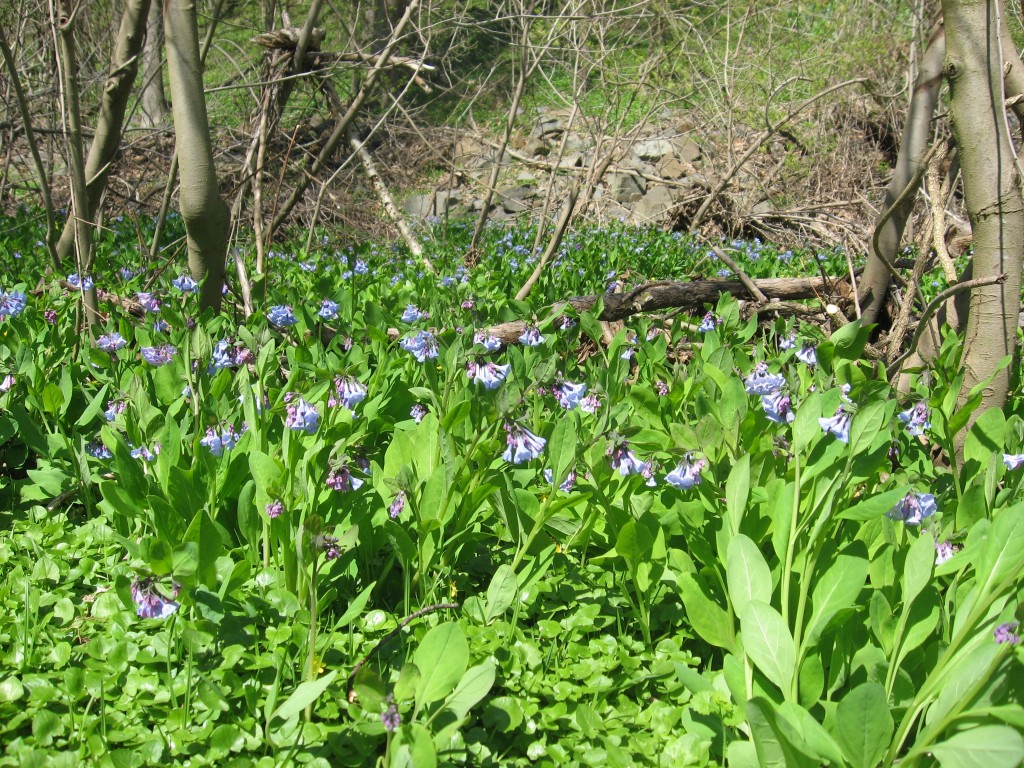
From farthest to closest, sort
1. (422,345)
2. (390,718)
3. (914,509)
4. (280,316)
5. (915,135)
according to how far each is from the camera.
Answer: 1. (915,135)
2. (280,316)
3. (422,345)
4. (914,509)
5. (390,718)

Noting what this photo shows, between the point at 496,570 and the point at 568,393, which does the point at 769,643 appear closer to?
the point at 496,570

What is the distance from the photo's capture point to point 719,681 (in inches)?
61.4

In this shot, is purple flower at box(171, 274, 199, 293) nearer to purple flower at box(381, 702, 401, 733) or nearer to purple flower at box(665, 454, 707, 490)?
purple flower at box(665, 454, 707, 490)

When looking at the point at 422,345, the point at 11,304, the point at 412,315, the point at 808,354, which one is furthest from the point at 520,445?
the point at 11,304

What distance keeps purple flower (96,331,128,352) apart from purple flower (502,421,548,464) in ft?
5.06

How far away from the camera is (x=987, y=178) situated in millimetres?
2510

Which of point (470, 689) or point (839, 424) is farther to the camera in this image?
point (839, 424)

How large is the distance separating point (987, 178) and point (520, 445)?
1688mm

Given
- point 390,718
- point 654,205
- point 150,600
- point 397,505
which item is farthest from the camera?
point 654,205

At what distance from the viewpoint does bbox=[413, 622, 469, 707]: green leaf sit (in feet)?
4.17

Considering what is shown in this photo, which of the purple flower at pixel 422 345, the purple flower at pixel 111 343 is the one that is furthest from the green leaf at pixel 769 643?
→ the purple flower at pixel 111 343

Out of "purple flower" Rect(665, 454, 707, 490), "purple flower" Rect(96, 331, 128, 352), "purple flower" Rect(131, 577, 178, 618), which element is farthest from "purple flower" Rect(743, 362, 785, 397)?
"purple flower" Rect(96, 331, 128, 352)

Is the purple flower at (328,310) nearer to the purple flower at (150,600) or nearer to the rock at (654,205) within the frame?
the purple flower at (150,600)

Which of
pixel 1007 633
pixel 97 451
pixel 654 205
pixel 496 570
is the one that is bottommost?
pixel 654 205
